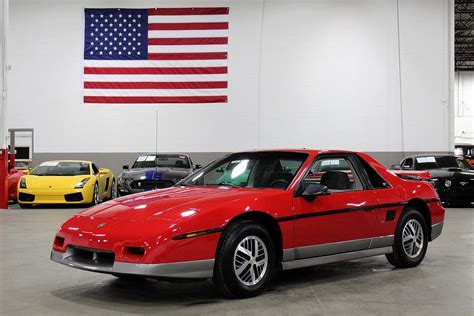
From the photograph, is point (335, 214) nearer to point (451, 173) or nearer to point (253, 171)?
point (253, 171)

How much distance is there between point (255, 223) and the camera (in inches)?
183

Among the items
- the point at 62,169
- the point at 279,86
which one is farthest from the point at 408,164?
the point at 62,169

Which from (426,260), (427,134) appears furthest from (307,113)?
(426,260)

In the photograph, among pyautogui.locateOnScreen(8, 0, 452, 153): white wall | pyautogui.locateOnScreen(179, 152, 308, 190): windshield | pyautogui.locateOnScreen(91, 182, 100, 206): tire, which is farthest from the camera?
pyautogui.locateOnScreen(8, 0, 452, 153): white wall

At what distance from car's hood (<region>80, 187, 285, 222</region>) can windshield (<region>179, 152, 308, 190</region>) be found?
0.22 m

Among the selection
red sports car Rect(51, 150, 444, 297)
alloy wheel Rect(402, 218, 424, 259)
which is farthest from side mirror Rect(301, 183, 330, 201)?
alloy wheel Rect(402, 218, 424, 259)

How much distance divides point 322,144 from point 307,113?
3.94ft

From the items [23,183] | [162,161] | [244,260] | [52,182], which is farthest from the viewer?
[162,161]

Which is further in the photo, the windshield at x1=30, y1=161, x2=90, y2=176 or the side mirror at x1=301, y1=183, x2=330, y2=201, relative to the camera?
the windshield at x1=30, y1=161, x2=90, y2=176

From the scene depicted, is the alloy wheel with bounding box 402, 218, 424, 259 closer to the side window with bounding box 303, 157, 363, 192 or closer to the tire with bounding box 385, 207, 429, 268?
the tire with bounding box 385, 207, 429, 268

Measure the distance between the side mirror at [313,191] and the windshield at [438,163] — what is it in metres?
9.89

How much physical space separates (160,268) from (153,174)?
Result: 908 cm

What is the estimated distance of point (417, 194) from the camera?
6.05m

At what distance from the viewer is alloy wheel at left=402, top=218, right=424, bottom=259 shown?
5.93m
